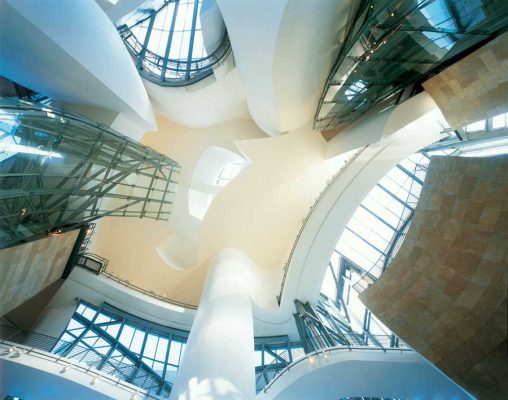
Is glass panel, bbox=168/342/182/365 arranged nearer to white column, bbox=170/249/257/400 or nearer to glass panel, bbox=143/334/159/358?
glass panel, bbox=143/334/159/358

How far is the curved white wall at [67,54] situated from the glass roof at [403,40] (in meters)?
7.94

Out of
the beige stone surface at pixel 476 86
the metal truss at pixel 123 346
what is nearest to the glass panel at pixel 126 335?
the metal truss at pixel 123 346

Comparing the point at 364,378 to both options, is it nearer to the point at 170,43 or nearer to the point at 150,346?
the point at 150,346

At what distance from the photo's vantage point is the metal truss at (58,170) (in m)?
6.75

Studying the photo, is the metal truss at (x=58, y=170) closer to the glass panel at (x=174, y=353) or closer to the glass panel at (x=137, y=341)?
the glass panel at (x=137, y=341)

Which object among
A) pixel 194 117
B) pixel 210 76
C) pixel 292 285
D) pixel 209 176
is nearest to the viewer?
pixel 292 285

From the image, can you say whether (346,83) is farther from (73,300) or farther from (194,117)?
(73,300)

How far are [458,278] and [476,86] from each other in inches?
175

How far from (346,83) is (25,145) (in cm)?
919

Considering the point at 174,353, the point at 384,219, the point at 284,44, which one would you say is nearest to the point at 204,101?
the point at 284,44

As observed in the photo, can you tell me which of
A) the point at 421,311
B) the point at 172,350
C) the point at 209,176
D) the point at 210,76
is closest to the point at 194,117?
the point at 210,76

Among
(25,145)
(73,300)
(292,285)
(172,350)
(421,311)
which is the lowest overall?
(172,350)

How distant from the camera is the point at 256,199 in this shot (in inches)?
622

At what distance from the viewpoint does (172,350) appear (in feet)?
44.1
